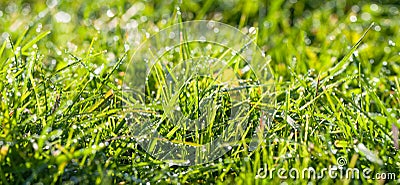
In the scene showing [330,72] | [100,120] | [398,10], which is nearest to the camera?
[100,120]

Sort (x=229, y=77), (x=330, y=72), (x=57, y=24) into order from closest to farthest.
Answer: (x=330, y=72)
(x=229, y=77)
(x=57, y=24)

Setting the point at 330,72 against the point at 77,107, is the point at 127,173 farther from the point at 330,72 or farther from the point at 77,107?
the point at 330,72

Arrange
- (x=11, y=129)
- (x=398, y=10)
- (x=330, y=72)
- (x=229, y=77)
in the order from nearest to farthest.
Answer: (x=11, y=129) → (x=330, y=72) → (x=229, y=77) → (x=398, y=10)

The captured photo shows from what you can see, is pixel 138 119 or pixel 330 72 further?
pixel 330 72

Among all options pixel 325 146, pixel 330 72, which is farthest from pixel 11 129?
pixel 330 72

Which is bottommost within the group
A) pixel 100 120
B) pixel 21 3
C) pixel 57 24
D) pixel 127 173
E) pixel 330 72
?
pixel 127 173

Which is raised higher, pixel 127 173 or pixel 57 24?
pixel 57 24

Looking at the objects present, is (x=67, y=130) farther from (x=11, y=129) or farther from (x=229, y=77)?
(x=229, y=77)

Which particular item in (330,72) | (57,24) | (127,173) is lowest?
(127,173)

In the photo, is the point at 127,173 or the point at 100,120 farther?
the point at 100,120

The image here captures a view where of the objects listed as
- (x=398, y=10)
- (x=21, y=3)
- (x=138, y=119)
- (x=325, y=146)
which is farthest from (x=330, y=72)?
(x=21, y=3)
